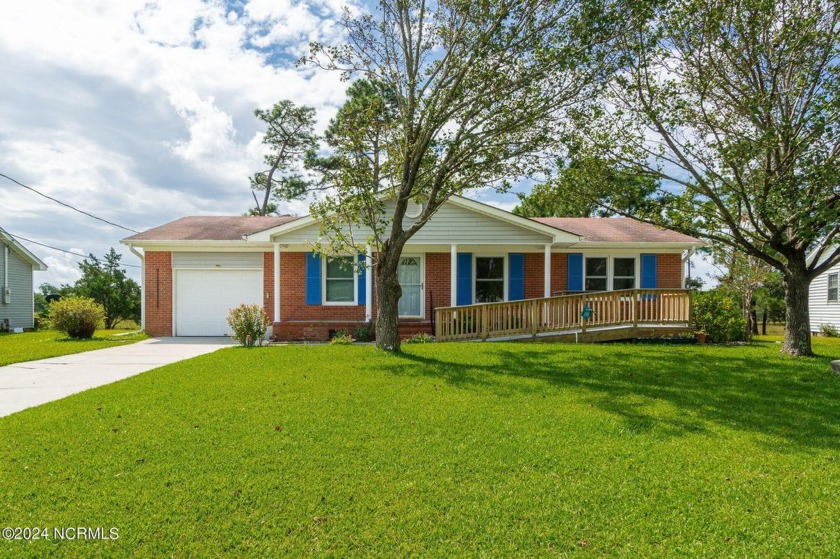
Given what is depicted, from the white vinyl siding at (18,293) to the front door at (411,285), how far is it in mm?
18343

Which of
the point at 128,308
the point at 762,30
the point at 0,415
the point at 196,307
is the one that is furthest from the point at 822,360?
the point at 128,308

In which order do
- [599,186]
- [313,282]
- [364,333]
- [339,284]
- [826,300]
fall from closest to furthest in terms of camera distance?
[599,186]
[364,333]
[313,282]
[339,284]
[826,300]

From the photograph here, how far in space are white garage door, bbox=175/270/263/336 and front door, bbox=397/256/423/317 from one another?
15.3 feet

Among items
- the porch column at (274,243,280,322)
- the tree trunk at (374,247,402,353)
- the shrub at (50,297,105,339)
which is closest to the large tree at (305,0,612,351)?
the tree trunk at (374,247,402,353)

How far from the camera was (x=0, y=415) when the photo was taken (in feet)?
17.1

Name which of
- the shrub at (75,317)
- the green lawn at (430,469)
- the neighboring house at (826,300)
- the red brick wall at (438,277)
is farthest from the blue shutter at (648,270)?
the shrub at (75,317)

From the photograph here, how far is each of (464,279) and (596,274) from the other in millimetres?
4546

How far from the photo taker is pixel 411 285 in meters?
15.2

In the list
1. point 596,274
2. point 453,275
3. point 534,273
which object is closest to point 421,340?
point 453,275

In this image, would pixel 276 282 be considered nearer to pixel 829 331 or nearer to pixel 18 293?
pixel 18 293

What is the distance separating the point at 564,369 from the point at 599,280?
852 cm

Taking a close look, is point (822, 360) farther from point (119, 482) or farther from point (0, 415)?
point (0, 415)

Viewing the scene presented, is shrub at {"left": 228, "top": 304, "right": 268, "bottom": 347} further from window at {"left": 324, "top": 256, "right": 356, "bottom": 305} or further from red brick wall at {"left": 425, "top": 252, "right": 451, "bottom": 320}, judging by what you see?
red brick wall at {"left": 425, "top": 252, "right": 451, "bottom": 320}

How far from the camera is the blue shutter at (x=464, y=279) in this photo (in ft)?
49.4
